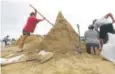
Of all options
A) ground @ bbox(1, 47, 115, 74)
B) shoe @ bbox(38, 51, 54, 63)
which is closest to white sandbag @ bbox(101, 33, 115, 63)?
ground @ bbox(1, 47, 115, 74)

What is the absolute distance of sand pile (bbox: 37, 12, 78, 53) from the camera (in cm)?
962

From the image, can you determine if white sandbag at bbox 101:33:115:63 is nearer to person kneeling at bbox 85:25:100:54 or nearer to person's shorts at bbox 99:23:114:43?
person kneeling at bbox 85:25:100:54

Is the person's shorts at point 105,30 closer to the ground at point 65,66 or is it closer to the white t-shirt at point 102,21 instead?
the white t-shirt at point 102,21

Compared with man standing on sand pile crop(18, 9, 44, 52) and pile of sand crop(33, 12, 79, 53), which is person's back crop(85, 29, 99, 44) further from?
man standing on sand pile crop(18, 9, 44, 52)

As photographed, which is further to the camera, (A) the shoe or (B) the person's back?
(B) the person's back

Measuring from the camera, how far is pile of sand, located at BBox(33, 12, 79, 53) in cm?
962

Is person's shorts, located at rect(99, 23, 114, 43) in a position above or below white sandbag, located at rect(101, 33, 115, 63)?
above

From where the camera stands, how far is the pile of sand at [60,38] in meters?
9.62

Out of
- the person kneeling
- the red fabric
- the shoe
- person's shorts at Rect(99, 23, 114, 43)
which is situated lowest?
the shoe

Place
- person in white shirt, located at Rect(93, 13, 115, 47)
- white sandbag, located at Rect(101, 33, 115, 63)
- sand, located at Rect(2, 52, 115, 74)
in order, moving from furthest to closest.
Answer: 1. person in white shirt, located at Rect(93, 13, 115, 47)
2. white sandbag, located at Rect(101, 33, 115, 63)
3. sand, located at Rect(2, 52, 115, 74)

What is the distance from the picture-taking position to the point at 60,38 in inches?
389

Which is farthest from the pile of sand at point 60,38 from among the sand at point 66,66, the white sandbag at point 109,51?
the white sandbag at point 109,51

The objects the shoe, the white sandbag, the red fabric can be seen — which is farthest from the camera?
the red fabric

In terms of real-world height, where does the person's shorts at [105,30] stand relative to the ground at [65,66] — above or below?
above
